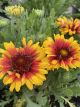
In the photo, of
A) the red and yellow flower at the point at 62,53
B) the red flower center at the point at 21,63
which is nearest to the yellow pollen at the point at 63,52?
the red and yellow flower at the point at 62,53

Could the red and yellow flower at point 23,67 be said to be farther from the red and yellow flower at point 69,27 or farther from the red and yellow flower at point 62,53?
the red and yellow flower at point 69,27

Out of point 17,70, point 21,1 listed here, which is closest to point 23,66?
point 17,70

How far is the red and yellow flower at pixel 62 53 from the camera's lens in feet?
4.00

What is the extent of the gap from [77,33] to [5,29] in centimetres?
29

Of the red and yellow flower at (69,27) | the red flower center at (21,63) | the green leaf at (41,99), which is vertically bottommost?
the green leaf at (41,99)

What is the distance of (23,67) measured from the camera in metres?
1.21

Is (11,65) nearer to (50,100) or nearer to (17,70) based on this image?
(17,70)

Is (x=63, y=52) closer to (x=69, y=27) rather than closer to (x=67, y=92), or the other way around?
(x=67, y=92)

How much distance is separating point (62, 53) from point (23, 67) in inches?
6.0

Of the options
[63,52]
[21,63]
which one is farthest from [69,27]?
[21,63]

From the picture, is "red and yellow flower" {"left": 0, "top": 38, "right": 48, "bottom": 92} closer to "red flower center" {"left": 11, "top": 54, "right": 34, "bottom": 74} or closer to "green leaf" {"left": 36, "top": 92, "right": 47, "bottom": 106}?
"red flower center" {"left": 11, "top": 54, "right": 34, "bottom": 74}

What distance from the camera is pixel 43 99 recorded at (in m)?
1.34

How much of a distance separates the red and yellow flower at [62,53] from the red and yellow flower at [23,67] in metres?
0.03

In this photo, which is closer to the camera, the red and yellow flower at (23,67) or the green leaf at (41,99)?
the red and yellow flower at (23,67)
